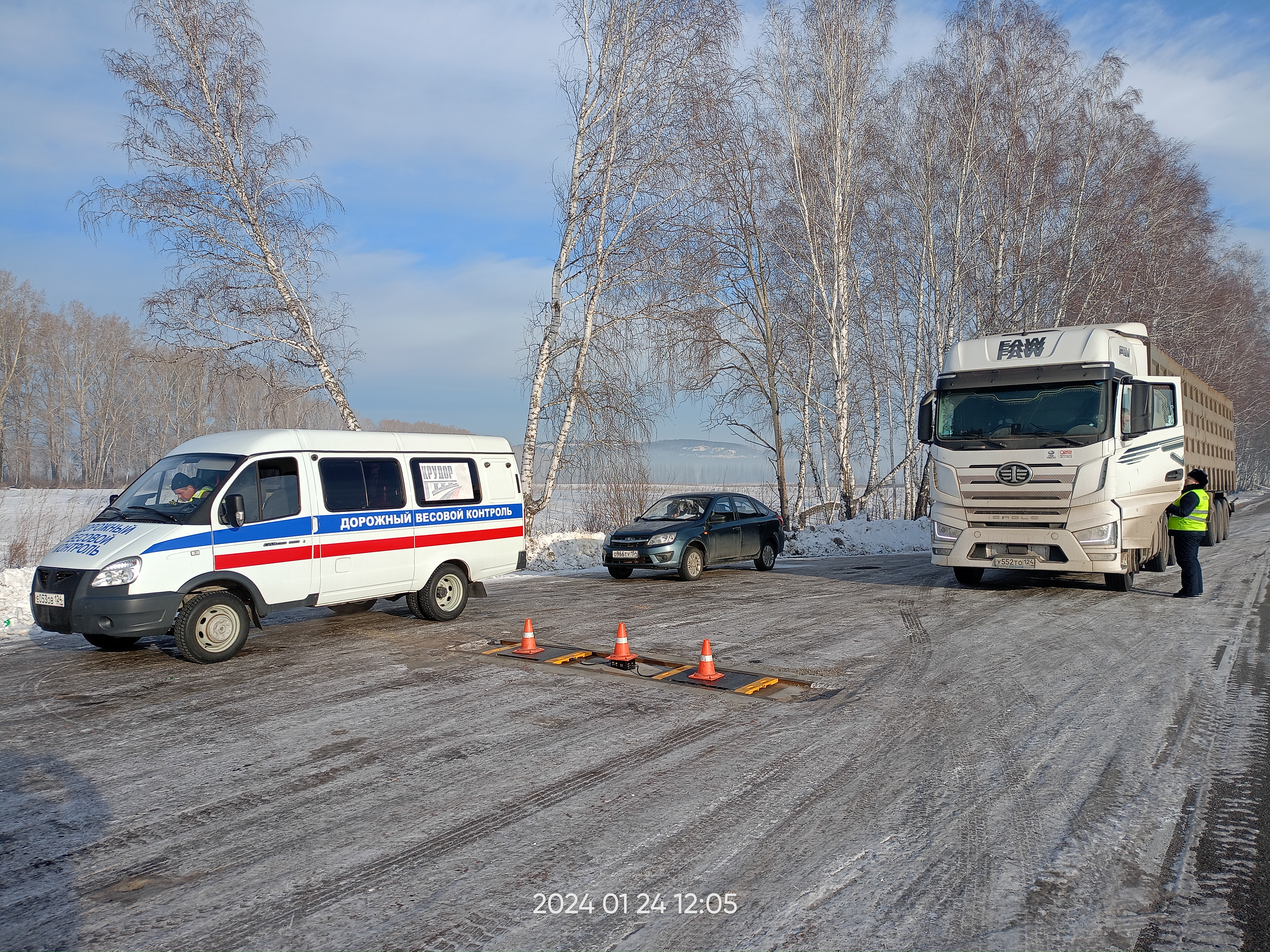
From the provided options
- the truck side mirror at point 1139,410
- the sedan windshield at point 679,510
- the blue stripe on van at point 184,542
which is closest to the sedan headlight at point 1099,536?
the truck side mirror at point 1139,410

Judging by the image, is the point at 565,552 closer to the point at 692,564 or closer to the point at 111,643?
the point at 692,564

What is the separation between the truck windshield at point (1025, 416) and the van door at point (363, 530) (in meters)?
8.12

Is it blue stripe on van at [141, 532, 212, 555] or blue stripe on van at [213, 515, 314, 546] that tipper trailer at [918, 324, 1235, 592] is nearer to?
blue stripe on van at [213, 515, 314, 546]

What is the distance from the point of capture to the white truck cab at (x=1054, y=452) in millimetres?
11445

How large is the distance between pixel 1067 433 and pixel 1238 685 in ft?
17.5

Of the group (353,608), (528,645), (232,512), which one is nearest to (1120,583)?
(528,645)

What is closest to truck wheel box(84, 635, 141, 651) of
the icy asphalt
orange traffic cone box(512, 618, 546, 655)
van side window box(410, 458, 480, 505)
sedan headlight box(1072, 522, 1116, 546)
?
the icy asphalt

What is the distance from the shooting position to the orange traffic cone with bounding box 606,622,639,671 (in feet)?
25.4

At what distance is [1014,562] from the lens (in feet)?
39.2

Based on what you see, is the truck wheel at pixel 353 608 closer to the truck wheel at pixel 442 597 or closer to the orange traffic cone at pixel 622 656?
the truck wheel at pixel 442 597

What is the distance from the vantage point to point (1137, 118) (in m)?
28.9

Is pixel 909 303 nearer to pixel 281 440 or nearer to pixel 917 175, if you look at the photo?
pixel 917 175

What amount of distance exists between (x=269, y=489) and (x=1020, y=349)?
10619mm

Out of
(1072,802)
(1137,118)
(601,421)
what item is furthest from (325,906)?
(1137,118)
